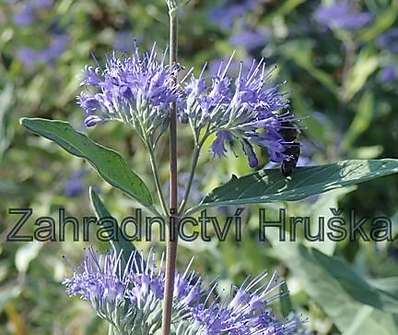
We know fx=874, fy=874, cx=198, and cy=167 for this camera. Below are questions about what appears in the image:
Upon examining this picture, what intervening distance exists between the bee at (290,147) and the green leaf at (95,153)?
0.55 feet

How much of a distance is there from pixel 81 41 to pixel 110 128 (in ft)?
1.05

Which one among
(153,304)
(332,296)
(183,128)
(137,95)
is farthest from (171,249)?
(183,128)

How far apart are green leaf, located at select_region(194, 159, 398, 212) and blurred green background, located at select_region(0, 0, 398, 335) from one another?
3.40ft

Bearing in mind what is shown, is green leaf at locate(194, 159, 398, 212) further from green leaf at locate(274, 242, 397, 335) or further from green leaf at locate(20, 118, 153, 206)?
green leaf at locate(274, 242, 397, 335)

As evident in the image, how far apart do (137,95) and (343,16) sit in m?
1.69

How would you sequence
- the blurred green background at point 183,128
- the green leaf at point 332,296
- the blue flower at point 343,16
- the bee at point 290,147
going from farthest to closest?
the blue flower at point 343,16
the blurred green background at point 183,128
the green leaf at point 332,296
the bee at point 290,147

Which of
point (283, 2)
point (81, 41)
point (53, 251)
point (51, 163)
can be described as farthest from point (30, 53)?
point (283, 2)

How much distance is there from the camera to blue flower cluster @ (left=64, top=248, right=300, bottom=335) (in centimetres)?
101

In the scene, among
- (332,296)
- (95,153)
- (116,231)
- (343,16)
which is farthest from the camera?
(343,16)

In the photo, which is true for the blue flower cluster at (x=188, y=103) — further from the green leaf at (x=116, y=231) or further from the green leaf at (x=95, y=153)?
the green leaf at (x=116, y=231)

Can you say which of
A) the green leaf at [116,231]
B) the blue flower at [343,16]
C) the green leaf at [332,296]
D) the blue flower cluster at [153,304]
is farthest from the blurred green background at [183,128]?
the blue flower cluster at [153,304]

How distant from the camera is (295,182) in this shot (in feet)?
3.40

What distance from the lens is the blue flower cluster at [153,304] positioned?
101cm

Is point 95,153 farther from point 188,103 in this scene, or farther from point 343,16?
point 343,16
